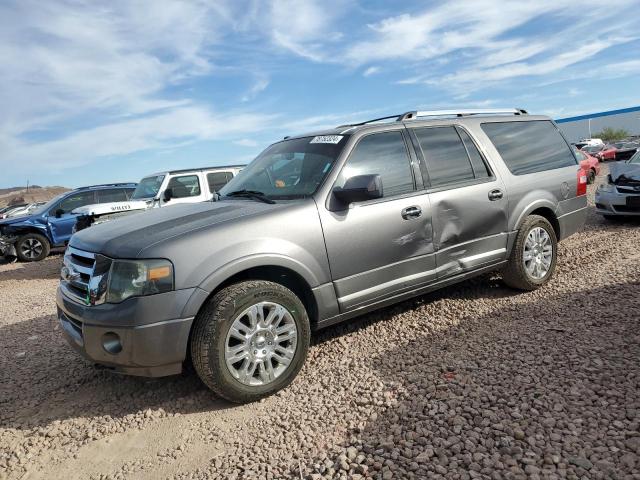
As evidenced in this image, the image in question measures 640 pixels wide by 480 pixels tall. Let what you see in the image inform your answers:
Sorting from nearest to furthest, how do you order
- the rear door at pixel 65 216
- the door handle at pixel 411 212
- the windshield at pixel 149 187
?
1. the door handle at pixel 411 212
2. the windshield at pixel 149 187
3. the rear door at pixel 65 216

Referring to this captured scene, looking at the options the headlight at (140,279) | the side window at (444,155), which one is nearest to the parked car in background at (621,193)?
the side window at (444,155)

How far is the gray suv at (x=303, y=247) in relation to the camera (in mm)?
2914

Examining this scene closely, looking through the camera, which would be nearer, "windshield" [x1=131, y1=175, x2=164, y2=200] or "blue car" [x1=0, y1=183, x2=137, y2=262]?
"windshield" [x1=131, y1=175, x2=164, y2=200]

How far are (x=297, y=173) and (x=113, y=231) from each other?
4.95ft

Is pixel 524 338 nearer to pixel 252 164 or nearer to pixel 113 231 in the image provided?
pixel 252 164

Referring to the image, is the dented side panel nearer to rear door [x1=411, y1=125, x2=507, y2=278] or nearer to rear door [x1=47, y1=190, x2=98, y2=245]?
rear door [x1=411, y1=125, x2=507, y2=278]

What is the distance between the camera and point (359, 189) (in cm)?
337

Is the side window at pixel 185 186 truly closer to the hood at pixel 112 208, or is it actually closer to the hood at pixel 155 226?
the hood at pixel 112 208

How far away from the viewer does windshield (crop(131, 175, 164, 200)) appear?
402 inches

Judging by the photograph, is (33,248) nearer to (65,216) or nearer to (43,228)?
(43,228)

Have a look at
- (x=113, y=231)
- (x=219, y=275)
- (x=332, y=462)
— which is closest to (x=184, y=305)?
(x=219, y=275)

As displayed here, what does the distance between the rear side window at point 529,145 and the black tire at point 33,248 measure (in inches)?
449

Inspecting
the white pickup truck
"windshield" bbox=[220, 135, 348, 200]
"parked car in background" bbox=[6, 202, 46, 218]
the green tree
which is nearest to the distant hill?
"parked car in background" bbox=[6, 202, 46, 218]

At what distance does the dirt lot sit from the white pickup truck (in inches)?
208
